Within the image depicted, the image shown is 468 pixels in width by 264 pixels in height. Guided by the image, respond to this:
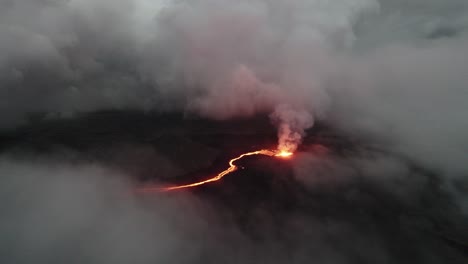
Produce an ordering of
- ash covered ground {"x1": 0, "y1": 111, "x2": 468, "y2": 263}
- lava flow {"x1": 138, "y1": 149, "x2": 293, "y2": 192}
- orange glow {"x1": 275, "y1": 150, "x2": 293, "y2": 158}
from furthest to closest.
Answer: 1. orange glow {"x1": 275, "y1": 150, "x2": 293, "y2": 158}
2. lava flow {"x1": 138, "y1": 149, "x2": 293, "y2": 192}
3. ash covered ground {"x1": 0, "y1": 111, "x2": 468, "y2": 263}

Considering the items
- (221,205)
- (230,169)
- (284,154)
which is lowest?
(221,205)

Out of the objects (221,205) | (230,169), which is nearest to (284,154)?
(230,169)

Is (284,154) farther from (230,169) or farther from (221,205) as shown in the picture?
(221,205)

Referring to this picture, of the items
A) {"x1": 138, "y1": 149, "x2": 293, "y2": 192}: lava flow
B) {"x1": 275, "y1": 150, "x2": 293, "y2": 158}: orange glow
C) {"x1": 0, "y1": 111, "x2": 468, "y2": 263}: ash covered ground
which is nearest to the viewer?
{"x1": 0, "y1": 111, "x2": 468, "y2": 263}: ash covered ground

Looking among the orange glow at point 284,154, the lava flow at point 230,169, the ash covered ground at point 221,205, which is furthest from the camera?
the orange glow at point 284,154

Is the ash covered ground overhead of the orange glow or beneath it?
beneath

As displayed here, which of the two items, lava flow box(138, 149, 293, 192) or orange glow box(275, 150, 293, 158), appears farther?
orange glow box(275, 150, 293, 158)

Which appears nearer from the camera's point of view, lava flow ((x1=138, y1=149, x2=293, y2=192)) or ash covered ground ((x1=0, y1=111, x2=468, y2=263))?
ash covered ground ((x1=0, y1=111, x2=468, y2=263))

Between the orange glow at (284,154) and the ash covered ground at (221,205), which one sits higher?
the orange glow at (284,154)

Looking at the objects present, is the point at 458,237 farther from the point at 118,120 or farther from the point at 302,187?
the point at 118,120
